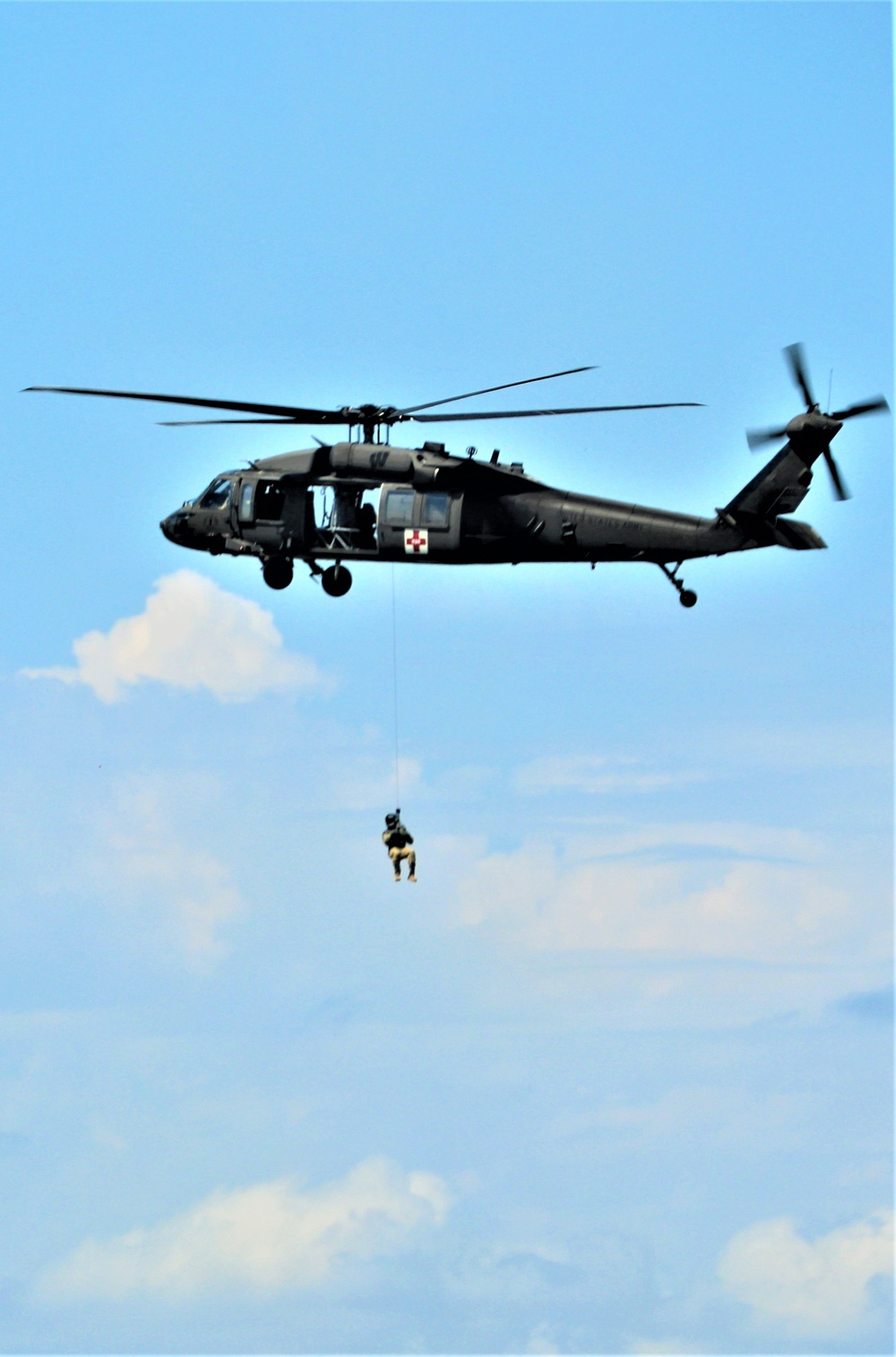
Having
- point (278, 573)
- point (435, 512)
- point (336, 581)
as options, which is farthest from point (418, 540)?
point (278, 573)

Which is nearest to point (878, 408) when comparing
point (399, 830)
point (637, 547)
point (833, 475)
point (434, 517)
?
point (833, 475)

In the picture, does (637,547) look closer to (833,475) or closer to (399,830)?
(833,475)

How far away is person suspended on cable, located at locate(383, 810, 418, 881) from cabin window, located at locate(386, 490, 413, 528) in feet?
30.1

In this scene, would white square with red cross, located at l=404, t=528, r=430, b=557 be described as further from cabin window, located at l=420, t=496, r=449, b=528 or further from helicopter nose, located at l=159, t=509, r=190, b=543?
helicopter nose, located at l=159, t=509, r=190, b=543

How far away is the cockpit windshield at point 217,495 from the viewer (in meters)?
77.9

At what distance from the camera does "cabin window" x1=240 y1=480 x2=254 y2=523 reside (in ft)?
251

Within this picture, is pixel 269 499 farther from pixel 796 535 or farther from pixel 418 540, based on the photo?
pixel 796 535

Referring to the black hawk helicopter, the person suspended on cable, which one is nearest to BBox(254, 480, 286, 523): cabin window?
the black hawk helicopter

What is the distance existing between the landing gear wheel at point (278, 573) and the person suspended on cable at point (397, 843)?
30.3 feet

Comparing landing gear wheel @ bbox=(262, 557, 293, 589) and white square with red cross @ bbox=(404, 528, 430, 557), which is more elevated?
landing gear wheel @ bbox=(262, 557, 293, 589)

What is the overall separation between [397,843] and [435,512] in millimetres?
10445

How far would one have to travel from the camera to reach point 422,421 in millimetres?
76312

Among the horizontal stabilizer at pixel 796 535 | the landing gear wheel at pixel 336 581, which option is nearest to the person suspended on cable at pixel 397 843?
the landing gear wheel at pixel 336 581

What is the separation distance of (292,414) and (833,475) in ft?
56.4
